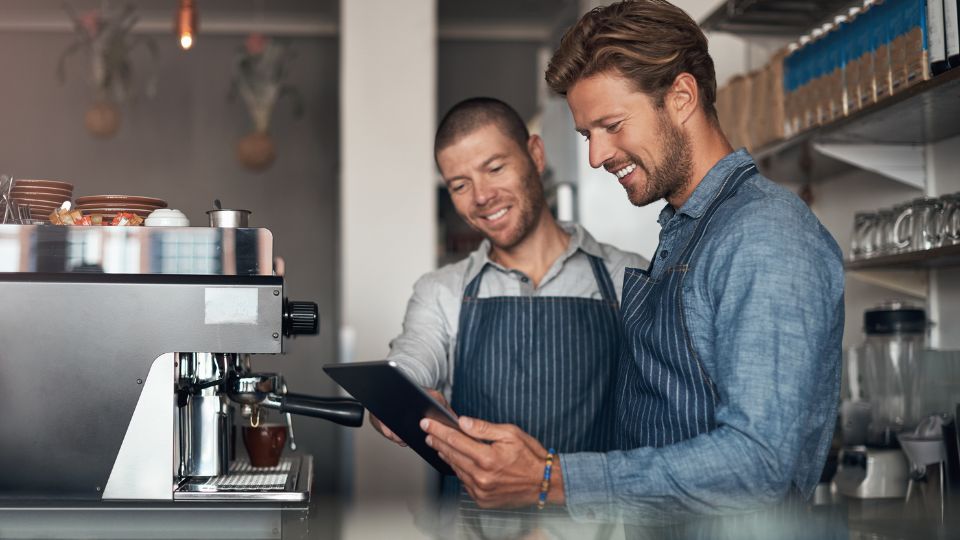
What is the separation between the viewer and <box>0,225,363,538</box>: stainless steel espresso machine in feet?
4.31

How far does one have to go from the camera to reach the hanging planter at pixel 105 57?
4949 millimetres

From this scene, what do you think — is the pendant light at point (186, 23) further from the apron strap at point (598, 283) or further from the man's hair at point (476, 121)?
the apron strap at point (598, 283)

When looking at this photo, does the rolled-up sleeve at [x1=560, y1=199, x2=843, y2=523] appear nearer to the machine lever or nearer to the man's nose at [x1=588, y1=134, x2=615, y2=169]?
the man's nose at [x1=588, y1=134, x2=615, y2=169]

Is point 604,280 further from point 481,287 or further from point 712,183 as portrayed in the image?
point 712,183

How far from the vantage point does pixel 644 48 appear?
1309 millimetres

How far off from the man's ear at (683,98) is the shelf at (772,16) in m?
1.38

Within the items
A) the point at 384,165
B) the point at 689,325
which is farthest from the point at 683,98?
the point at 384,165

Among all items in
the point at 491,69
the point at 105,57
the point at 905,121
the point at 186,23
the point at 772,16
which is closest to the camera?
the point at 905,121

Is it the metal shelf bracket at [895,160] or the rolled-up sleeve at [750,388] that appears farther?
the metal shelf bracket at [895,160]

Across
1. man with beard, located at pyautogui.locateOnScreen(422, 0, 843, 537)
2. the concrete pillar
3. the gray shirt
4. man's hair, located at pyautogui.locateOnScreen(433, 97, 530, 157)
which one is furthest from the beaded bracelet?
the concrete pillar

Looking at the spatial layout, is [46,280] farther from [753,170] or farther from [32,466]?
[753,170]

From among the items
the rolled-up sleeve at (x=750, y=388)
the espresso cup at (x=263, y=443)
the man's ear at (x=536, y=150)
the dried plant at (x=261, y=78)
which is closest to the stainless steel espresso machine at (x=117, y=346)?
the espresso cup at (x=263, y=443)

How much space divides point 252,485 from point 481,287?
2.60 ft

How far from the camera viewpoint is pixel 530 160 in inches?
80.8
